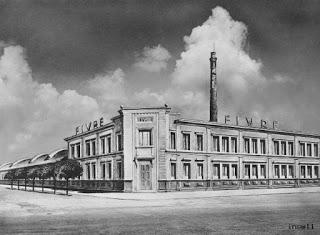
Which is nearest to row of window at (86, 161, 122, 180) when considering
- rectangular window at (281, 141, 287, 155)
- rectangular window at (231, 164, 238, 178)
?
rectangular window at (231, 164, 238, 178)

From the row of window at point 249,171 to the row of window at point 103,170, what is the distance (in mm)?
5471

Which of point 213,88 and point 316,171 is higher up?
point 213,88

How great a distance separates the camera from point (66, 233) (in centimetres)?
1208

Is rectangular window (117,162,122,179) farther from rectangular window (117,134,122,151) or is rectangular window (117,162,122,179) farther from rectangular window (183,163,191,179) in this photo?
rectangular window (183,163,191,179)

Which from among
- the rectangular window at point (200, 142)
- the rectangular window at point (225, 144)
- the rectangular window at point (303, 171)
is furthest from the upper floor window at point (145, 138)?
the rectangular window at point (303, 171)

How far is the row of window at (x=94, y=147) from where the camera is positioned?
42081mm

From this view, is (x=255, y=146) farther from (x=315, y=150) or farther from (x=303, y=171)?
(x=315, y=150)

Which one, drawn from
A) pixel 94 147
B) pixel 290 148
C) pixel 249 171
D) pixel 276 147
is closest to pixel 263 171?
pixel 249 171

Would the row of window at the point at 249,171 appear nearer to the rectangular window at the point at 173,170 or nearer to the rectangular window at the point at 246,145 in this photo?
the rectangular window at the point at 173,170

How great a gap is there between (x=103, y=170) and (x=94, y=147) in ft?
14.4

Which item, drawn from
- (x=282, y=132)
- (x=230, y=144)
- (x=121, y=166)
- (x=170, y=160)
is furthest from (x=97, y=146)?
(x=282, y=132)

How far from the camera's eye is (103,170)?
1812 inches

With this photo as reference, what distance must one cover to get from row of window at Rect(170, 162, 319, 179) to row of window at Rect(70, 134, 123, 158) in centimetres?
597

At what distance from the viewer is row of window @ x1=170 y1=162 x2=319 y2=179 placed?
41688 mm
